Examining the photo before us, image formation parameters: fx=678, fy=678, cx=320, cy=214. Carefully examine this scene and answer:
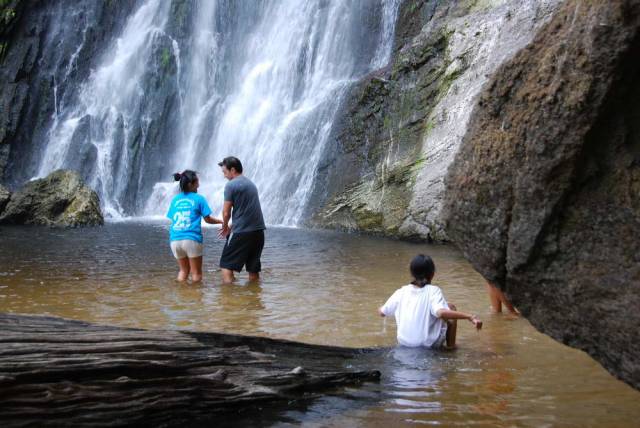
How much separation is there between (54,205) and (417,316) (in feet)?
62.3

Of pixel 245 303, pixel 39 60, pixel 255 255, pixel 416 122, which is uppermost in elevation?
pixel 39 60

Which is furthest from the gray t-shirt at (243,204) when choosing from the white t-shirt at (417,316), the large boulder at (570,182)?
the large boulder at (570,182)

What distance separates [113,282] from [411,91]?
38.0 feet

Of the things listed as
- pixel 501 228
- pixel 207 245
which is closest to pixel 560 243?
pixel 501 228

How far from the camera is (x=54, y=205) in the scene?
21703mm

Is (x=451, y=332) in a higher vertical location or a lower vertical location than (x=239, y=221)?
lower

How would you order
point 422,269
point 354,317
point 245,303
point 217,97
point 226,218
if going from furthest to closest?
point 217,97, point 226,218, point 245,303, point 354,317, point 422,269

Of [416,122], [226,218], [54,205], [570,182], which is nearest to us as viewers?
[570,182]

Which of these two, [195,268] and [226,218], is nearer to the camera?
[226,218]

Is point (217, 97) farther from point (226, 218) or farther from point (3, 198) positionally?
point (226, 218)

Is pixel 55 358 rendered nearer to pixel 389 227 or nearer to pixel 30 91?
pixel 389 227

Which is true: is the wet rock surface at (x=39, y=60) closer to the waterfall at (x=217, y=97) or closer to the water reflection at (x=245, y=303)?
the waterfall at (x=217, y=97)

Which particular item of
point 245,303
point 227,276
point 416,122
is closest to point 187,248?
point 227,276

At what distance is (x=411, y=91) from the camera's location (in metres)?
18.5
